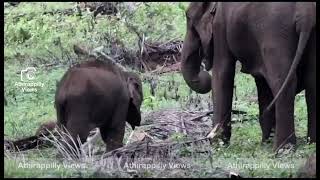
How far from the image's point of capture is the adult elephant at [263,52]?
844cm

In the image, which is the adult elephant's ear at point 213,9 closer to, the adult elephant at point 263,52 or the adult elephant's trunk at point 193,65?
the adult elephant at point 263,52

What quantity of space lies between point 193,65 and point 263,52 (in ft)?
4.70

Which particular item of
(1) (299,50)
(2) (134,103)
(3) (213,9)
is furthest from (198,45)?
(1) (299,50)

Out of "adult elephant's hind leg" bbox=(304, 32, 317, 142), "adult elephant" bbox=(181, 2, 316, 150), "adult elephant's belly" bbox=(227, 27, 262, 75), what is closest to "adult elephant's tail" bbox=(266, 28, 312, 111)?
"adult elephant" bbox=(181, 2, 316, 150)

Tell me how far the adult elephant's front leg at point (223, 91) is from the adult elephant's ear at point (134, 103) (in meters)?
0.69

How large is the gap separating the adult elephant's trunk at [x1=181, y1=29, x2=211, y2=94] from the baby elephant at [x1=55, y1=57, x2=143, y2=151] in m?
0.83

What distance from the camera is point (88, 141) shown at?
8.84 m

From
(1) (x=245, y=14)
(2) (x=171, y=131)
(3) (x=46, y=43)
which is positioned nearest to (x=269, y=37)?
(1) (x=245, y=14)

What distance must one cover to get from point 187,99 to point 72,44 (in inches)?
55.2

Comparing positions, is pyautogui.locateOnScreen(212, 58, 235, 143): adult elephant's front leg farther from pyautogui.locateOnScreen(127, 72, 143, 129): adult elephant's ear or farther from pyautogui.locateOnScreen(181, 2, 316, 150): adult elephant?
pyautogui.locateOnScreen(127, 72, 143, 129): adult elephant's ear

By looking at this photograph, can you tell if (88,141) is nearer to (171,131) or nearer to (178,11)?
(171,131)

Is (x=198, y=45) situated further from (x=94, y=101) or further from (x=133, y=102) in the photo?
(x=94, y=101)

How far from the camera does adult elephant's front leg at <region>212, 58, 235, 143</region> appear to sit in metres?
9.38

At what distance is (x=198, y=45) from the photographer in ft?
32.1
